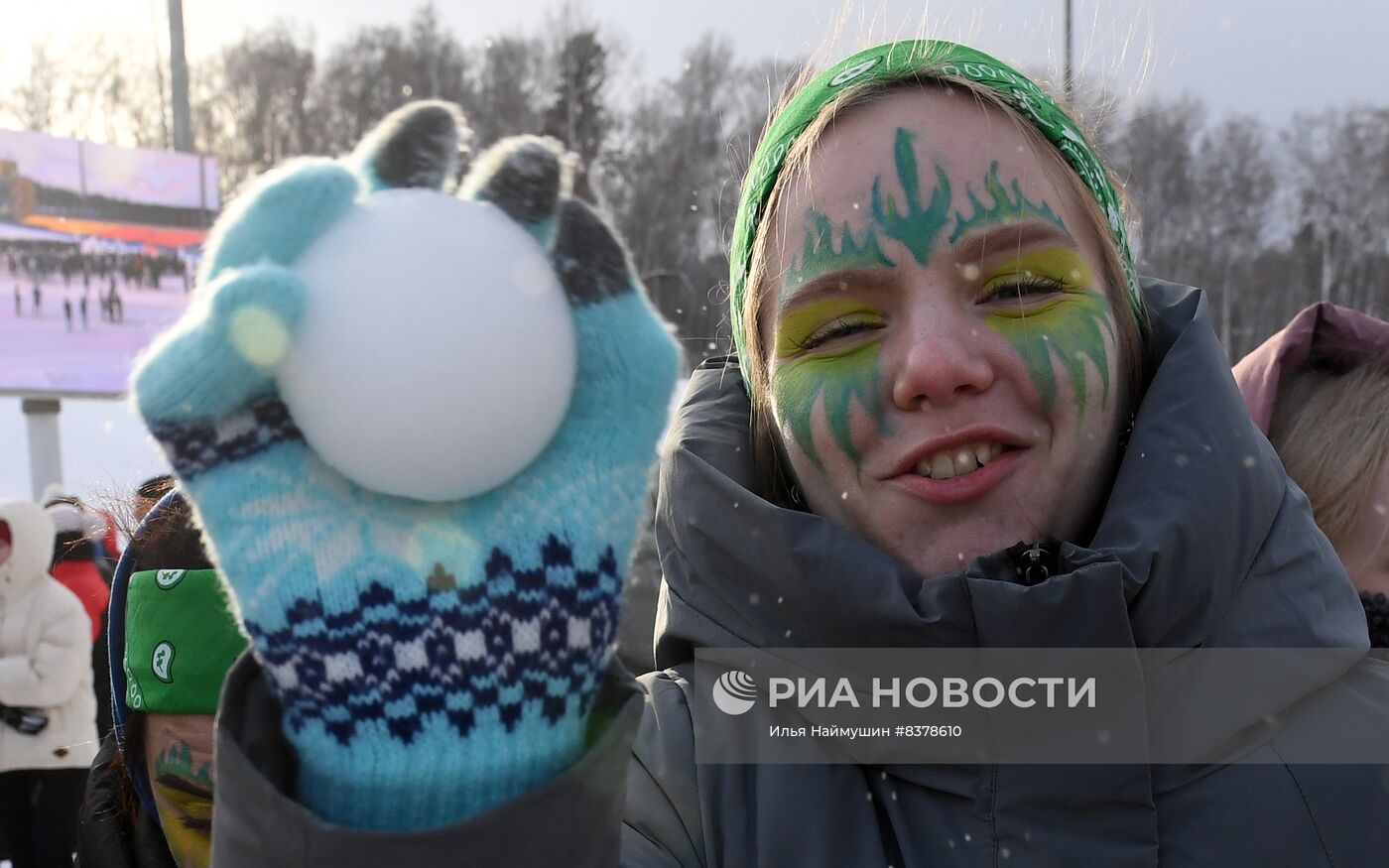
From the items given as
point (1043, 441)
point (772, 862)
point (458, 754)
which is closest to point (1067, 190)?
point (1043, 441)

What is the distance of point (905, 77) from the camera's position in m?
1.54

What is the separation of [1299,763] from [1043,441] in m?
0.46

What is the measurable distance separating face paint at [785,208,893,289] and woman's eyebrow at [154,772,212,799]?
1181 millimetres

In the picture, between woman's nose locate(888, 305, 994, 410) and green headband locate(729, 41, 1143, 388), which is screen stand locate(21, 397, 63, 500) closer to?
green headband locate(729, 41, 1143, 388)

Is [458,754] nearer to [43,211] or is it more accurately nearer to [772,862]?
[772,862]

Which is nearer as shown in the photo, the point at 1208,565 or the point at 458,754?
the point at 458,754

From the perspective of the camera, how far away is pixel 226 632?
1.74 metres

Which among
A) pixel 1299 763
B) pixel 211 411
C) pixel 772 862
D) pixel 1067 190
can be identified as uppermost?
pixel 1067 190

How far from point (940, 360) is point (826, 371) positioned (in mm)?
179

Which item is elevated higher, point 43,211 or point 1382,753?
point 43,211

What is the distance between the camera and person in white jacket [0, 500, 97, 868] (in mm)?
4641

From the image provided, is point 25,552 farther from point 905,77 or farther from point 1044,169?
point 1044,169

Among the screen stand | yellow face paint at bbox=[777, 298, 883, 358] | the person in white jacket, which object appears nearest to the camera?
yellow face paint at bbox=[777, 298, 883, 358]

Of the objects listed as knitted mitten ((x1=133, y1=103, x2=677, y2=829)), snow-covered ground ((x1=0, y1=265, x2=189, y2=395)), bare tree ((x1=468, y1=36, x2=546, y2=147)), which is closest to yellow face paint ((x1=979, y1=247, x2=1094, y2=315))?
knitted mitten ((x1=133, y1=103, x2=677, y2=829))
